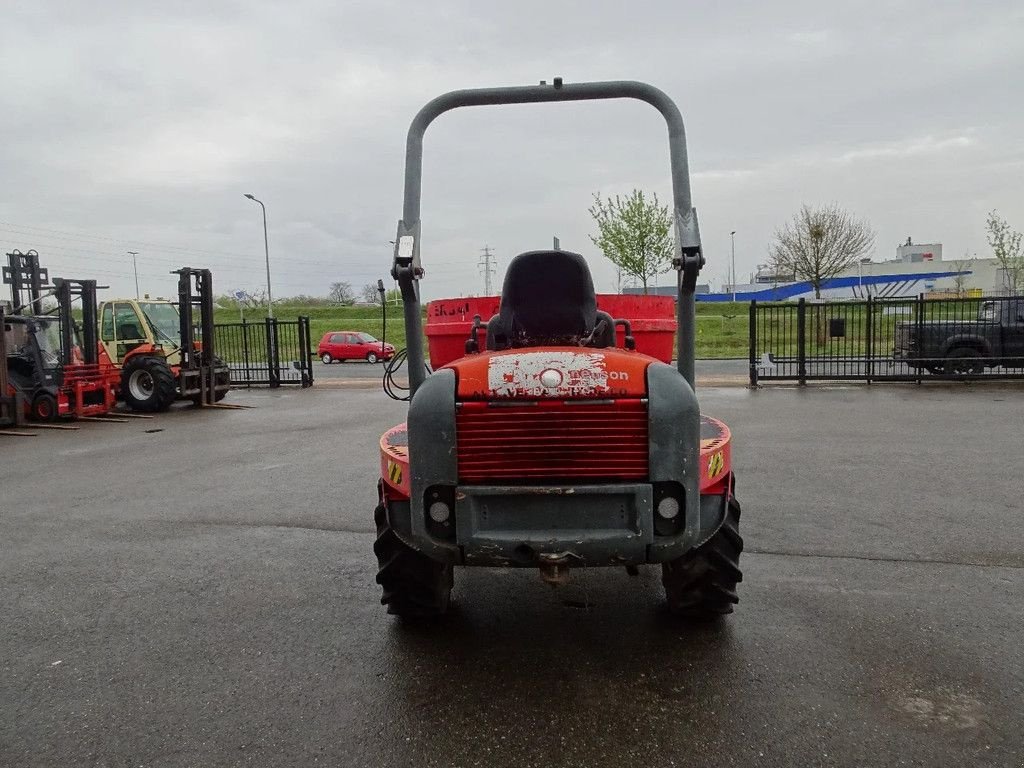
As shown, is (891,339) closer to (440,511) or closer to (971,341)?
(971,341)

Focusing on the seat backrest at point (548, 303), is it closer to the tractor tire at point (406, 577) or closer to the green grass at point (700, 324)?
the tractor tire at point (406, 577)

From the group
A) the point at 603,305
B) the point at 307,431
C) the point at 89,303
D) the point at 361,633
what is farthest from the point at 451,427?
the point at 89,303

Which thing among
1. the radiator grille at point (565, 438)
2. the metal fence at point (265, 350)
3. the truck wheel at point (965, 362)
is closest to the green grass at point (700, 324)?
the metal fence at point (265, 350)

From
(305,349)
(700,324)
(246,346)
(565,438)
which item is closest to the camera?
(565,438)

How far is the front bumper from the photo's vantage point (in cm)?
303

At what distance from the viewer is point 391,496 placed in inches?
138

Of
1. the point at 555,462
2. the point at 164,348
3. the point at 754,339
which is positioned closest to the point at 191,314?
the point at 164,348

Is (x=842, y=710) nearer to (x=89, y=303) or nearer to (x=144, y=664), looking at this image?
(x=144, y=664)

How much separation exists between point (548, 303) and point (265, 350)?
17716 millimetres

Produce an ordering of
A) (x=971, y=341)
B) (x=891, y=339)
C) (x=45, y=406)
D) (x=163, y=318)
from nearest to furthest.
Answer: (x=45, y=406), (x=971, y=341), (x=891, y=339), (x=163, y=318)

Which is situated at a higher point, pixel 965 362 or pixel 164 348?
pixel 164 348

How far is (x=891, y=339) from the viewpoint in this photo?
1642cm

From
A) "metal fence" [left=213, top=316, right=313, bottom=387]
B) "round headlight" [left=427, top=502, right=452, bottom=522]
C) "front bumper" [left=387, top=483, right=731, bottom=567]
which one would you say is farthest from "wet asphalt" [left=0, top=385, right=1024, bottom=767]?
"metal fence" [left=213, top=316, right=313, bottom=387]

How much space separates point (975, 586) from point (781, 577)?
1064mm
